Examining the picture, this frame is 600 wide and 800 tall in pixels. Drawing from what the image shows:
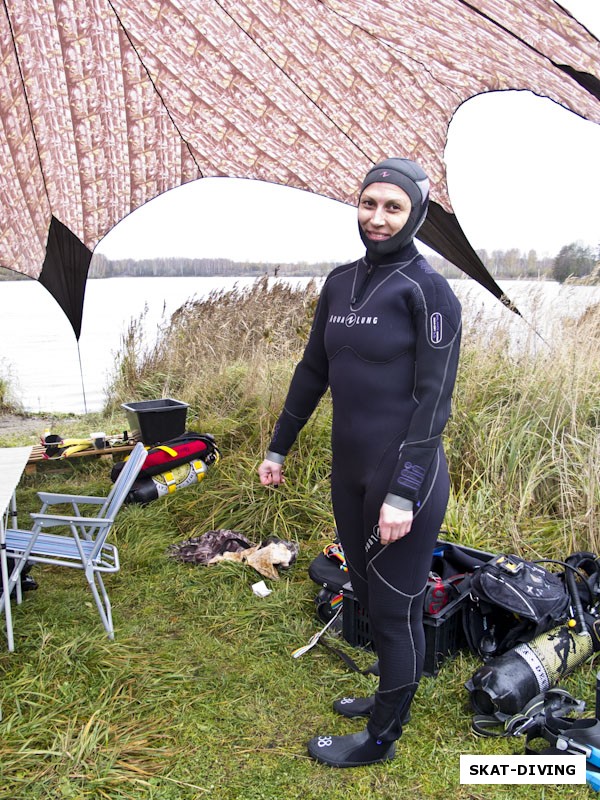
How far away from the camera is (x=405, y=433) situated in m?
1.89

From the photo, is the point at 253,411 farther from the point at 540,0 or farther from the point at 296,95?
the point at 540,0

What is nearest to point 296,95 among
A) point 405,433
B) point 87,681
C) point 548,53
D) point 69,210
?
point 548,53

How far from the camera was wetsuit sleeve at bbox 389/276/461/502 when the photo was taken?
1.79 m

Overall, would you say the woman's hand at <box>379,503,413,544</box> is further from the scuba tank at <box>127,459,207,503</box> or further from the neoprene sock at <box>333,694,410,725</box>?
the scuba tank at <box>127,459,207,503</box>

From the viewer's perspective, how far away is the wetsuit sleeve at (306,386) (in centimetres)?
222

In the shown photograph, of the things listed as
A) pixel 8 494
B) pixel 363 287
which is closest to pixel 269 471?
pixel 363 287

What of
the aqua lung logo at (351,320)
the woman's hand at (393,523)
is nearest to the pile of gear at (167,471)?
the aqua lung logo at (351,320)

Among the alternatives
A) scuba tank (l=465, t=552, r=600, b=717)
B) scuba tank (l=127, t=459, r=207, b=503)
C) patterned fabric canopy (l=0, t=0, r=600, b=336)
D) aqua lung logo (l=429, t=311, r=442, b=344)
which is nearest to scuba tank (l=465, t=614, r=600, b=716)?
scuba tank (l=465, t=552, r=600, b=717)

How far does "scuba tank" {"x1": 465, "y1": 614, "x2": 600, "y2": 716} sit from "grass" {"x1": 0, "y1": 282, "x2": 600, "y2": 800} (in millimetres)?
111

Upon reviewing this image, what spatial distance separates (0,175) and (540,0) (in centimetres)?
362

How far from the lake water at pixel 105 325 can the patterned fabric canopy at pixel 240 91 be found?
0.37 meters

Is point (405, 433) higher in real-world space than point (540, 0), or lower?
lower

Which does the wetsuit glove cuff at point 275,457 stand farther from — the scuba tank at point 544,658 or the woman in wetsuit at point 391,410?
the scuba tank at point 544,658

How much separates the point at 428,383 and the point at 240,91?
3.34 m
